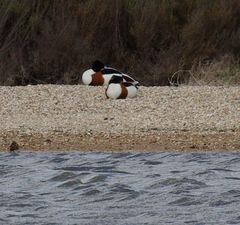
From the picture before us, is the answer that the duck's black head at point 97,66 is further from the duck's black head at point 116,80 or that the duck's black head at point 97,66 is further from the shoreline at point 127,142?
the shoreline at point 127,142

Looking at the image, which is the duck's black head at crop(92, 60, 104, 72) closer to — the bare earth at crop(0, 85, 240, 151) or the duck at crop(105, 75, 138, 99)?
the bare earth at crop(0, 85, 240, 151)

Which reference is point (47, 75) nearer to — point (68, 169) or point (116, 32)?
point (116, 32)

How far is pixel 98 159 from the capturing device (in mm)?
16531

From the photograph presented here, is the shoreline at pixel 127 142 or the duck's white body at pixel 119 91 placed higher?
the duck's white body at pixel 119 91

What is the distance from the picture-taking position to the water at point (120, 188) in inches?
493

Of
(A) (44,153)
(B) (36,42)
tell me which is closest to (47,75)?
(B) (36,42)

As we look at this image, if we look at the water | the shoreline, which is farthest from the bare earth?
the water

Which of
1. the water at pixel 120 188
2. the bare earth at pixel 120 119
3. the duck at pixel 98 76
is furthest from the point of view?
the duck at pixel 98 76

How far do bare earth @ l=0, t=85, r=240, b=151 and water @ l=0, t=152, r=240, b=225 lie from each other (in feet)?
2.22

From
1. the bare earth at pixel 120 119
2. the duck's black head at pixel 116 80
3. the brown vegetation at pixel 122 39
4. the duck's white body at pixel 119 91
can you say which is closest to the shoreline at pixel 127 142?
the bare earth at pixel 120 119

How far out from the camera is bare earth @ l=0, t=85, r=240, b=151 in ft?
57.7

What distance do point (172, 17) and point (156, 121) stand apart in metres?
7.42

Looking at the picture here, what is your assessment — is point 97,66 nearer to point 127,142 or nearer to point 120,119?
point 120,119

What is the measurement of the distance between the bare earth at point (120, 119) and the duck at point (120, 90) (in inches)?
4.8
